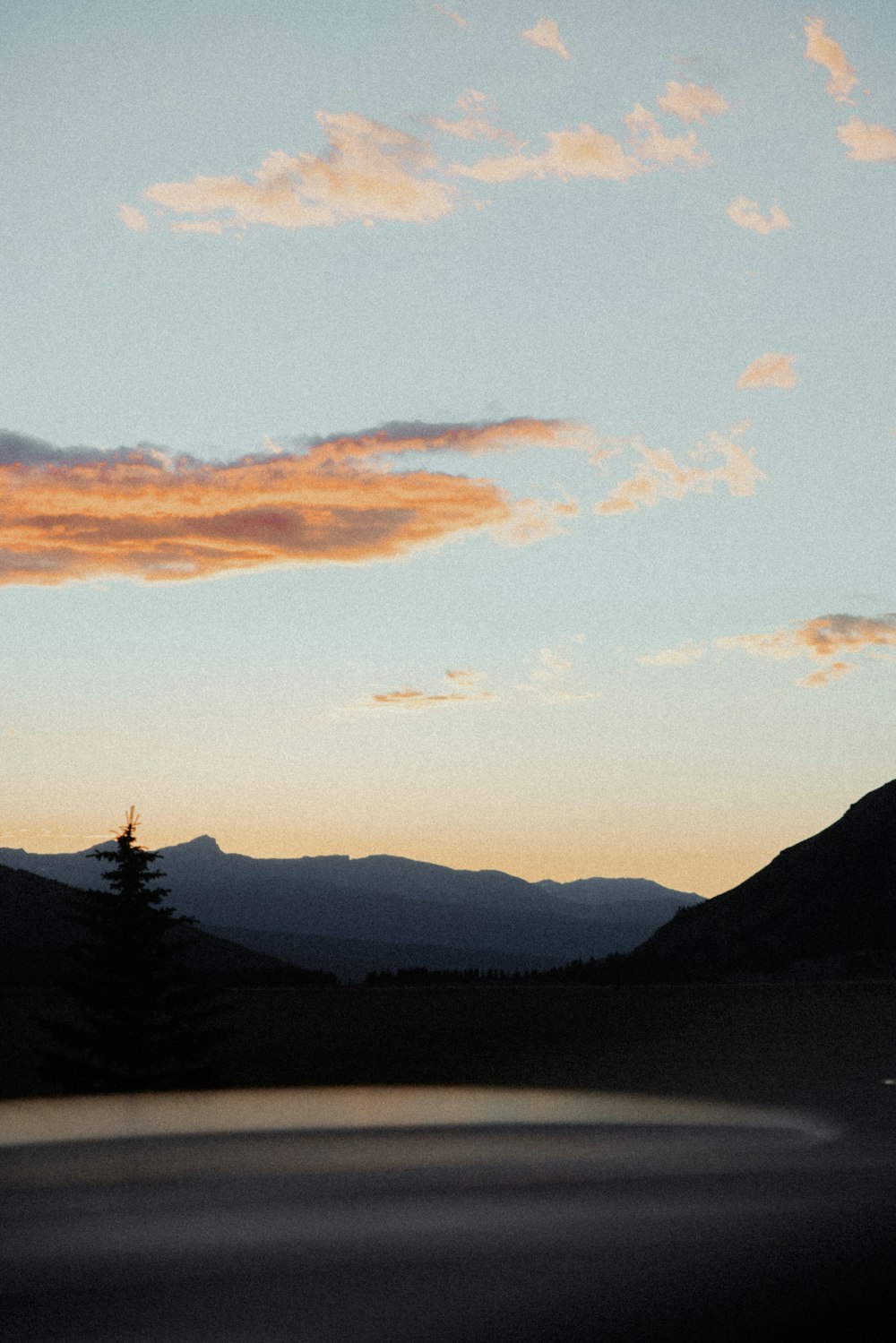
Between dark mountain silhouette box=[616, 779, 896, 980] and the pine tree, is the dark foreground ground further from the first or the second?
dark mountain silhouette box=[616, 779, 896, 980]

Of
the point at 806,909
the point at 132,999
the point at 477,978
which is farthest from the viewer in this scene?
the point at 806,909

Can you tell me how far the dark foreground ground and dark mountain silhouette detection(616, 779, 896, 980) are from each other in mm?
24062

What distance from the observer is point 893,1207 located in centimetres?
817

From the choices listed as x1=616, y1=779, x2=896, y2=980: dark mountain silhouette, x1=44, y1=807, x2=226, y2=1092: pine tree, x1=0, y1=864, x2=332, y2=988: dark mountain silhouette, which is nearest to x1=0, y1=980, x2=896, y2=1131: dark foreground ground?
x1=44, y1=807, x2=226, y2=1092: pine tree

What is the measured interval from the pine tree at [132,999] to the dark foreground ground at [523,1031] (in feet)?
3.01

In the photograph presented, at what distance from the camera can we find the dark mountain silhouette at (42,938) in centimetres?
7069

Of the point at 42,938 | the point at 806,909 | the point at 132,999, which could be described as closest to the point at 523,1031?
the point at 132,999

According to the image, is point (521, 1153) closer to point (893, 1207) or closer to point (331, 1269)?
point (893, 1207)

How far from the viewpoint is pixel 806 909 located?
7025 cm

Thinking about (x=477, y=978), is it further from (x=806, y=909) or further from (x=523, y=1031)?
(x=806, y=909)

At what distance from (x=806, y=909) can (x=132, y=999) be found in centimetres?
4719

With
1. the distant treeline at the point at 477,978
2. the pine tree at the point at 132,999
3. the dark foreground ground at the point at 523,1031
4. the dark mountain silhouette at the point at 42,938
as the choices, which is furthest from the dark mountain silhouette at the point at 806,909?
the pine tree at the point at 132,999

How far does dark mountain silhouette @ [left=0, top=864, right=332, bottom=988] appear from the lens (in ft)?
232

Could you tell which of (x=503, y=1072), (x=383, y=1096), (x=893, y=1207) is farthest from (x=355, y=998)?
(x=893, y=1207)
